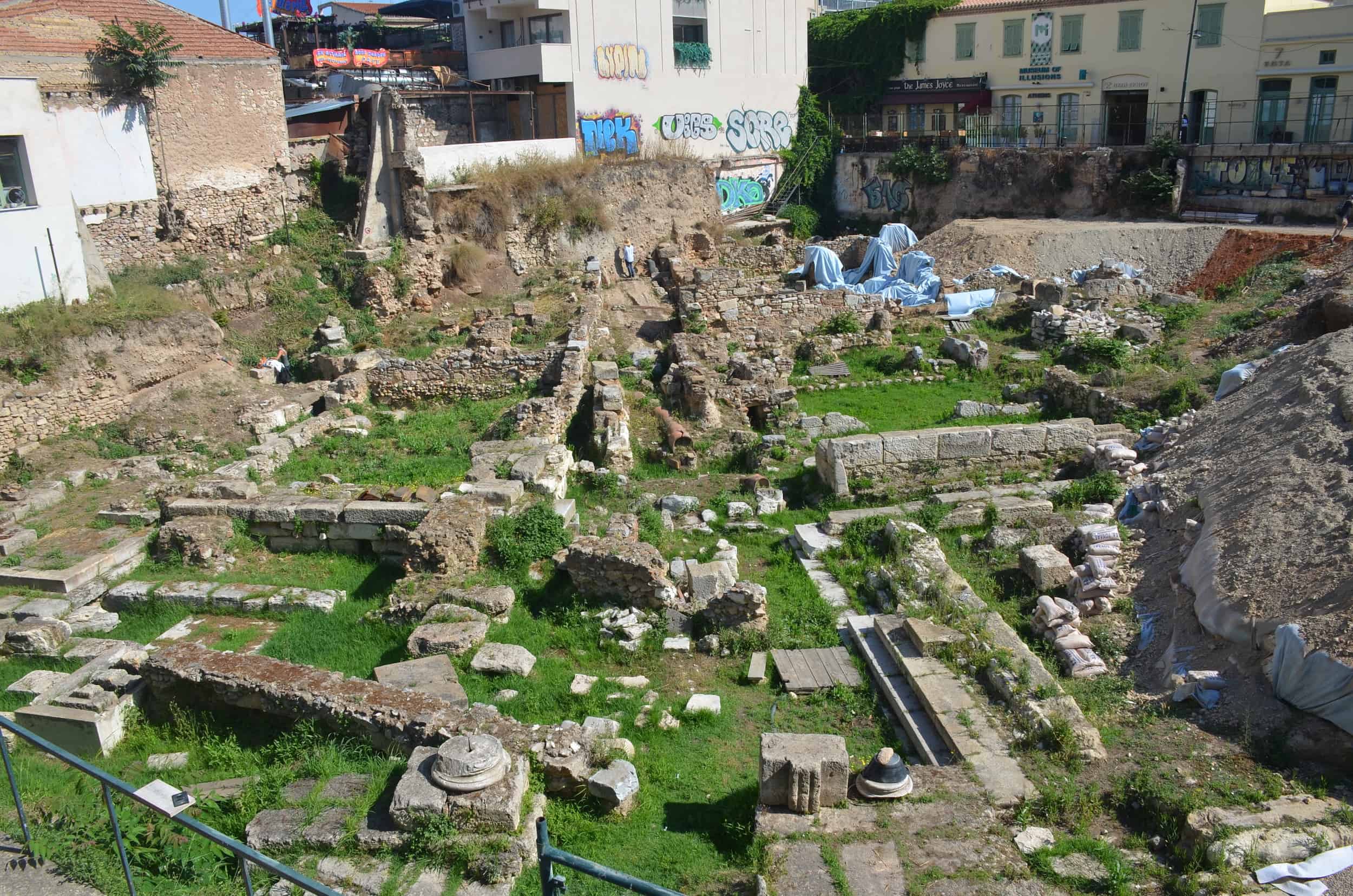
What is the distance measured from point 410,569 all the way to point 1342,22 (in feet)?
104

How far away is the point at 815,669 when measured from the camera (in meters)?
9.31

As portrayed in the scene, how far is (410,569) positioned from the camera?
10648 millimetres

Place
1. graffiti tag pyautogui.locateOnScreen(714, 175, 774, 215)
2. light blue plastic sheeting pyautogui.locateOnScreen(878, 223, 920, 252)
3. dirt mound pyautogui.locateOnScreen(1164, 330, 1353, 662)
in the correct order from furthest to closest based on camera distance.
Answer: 1. graffiti tag pyautogui.locateOnScreen(714, 175, 774, 215)
2. light blue plastic sheeting pyautogui.locateOnScreen(878, 223, 920, 252)
3. dirt mound pyautogui.locateOnScreen(1164, 330, 1353, 662)

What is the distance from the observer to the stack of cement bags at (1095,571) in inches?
387

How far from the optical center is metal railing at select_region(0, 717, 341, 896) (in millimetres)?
4180

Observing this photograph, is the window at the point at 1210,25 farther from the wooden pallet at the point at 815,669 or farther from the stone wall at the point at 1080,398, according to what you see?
the wooden pallet at the point at 815,669

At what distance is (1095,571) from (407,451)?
9.80m

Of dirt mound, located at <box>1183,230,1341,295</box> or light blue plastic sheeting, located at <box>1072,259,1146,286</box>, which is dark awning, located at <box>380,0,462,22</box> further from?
dirt mound, located at <box>1183,230,1341,295</box>

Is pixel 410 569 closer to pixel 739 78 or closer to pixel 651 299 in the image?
pixel 651 299

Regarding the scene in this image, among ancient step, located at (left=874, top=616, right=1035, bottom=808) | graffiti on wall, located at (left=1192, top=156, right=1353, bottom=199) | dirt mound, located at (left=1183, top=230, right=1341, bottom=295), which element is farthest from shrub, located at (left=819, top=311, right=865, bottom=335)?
graffiti on wall, located at (left=1192, top=156, right=1353, bottom=199)

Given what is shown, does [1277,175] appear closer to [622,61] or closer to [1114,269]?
[1114,269]

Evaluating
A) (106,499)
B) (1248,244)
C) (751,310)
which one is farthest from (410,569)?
(1248,244)

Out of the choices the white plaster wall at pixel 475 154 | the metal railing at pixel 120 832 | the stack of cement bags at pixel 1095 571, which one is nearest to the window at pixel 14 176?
the white plaster wall at pixel 475 154

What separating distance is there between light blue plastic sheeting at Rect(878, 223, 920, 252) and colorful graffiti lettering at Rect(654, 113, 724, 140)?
999 cm
